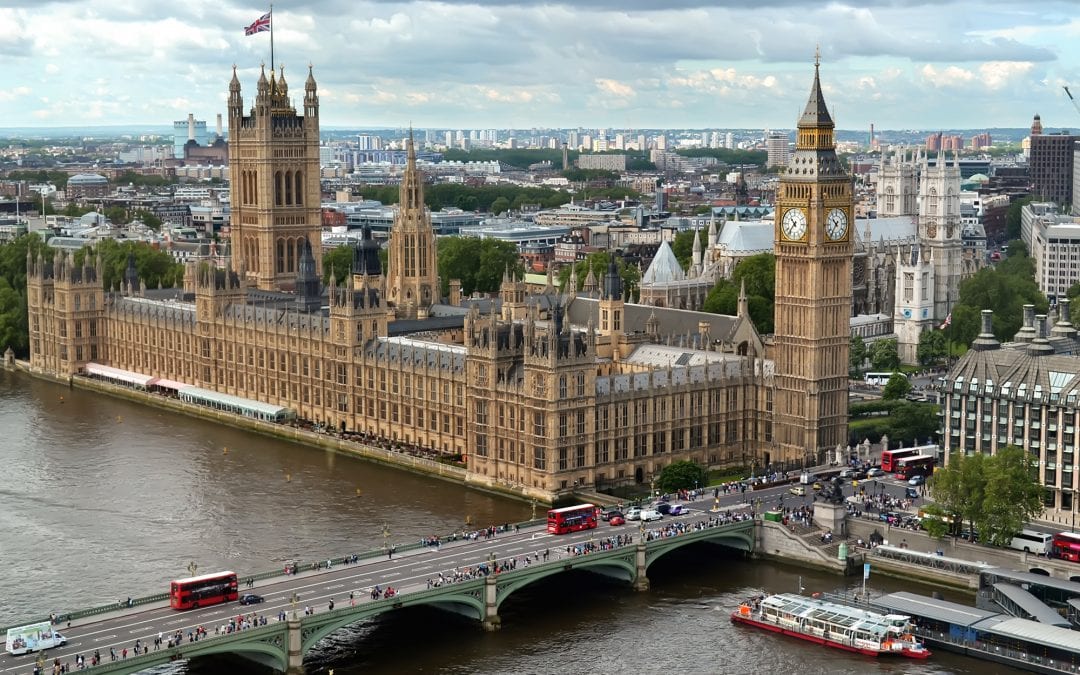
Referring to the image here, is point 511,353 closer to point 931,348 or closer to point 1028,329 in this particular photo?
point 1028,329

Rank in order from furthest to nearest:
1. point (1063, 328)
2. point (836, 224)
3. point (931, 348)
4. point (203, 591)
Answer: point (931, 348) → point (836, 224) → point (1063, 328) → point (203, 591)

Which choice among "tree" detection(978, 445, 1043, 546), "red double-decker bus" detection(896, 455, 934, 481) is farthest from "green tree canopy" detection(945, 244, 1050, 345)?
"tree" detection(978, 445, 1043, 546)

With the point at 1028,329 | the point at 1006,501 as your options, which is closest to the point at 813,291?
the point at 1028,329

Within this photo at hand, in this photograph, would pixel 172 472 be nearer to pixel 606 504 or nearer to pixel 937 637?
pixel 606 504

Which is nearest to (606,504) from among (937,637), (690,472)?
(690,472)

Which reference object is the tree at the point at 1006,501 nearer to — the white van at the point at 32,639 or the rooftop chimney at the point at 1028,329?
the rooftop chimney at the point at 1028,329
